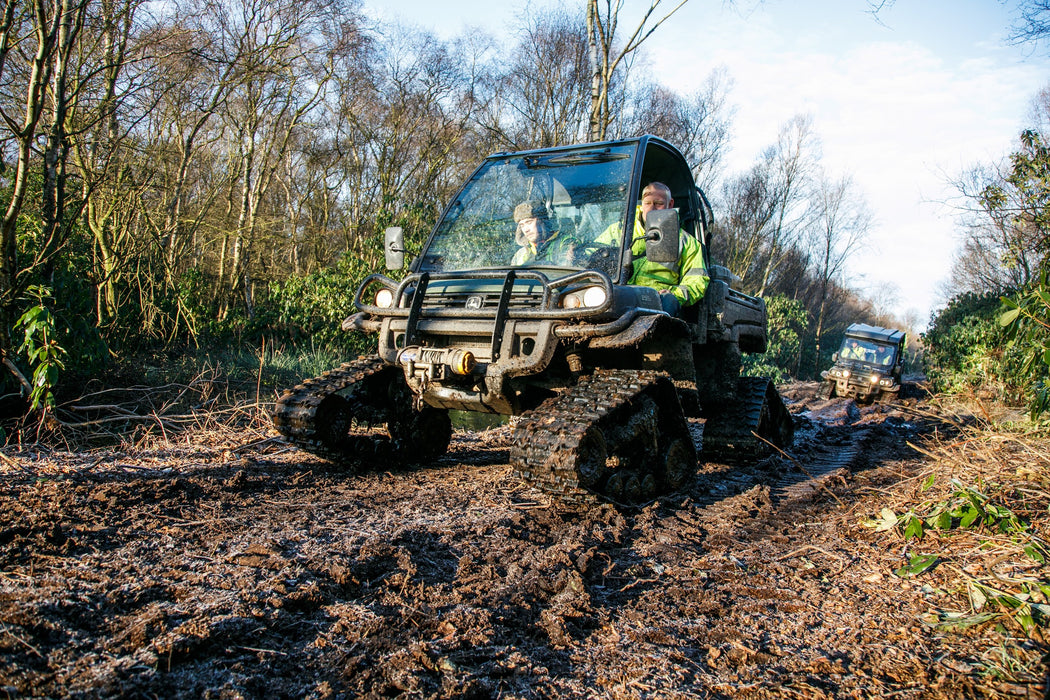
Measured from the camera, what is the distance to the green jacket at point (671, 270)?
486 cm

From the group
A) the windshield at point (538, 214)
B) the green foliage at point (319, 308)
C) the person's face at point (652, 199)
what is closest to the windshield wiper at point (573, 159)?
the windshield at point (538, 214)

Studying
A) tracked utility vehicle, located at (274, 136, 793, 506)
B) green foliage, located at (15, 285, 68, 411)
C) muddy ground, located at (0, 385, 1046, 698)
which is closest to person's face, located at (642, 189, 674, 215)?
tracked utility vehicle, located at (274, 136, 793, 506)

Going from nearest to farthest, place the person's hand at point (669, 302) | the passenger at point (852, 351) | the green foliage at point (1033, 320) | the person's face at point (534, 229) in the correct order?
the green foliage at point (1033, 320)
the person's hand at point (669, 302)
the person's face at point (534, 229)
the passenger at point (852, 351)

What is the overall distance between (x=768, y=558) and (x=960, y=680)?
1.34 metres

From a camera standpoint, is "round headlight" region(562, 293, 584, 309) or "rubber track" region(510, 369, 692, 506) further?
"round headlight" region(562, 293, 584, 309)

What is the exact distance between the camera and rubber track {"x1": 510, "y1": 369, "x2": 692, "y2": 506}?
12.0 ft

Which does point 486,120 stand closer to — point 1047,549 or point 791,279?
point 1047,549

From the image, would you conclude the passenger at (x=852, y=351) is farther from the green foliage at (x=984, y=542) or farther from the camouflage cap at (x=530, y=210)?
the green foliage at (x=984, y=542)

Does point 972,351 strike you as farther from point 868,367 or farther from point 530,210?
point 530,210

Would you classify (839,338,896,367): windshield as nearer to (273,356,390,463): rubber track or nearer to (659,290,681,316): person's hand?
(659,290,681,316): person's hand

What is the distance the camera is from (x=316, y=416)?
450 cm

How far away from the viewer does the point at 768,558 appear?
3523 mm

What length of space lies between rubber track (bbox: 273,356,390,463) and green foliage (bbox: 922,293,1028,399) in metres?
9.20

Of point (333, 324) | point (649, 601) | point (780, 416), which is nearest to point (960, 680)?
point (649, 601)
